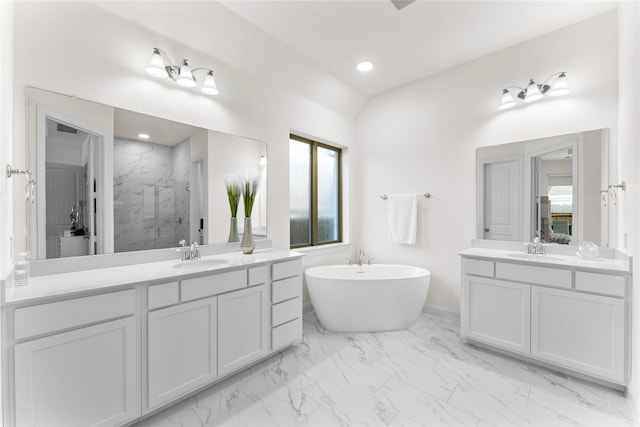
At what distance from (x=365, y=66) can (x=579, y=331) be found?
3003mm

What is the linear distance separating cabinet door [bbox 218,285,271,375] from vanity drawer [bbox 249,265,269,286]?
0.04m

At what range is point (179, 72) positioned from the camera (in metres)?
2.21

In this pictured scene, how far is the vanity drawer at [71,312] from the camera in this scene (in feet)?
4.14

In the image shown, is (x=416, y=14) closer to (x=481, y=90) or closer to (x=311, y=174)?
(x=481, y=90)

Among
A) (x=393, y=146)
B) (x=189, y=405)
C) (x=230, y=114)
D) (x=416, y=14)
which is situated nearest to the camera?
(x=189, y=405)

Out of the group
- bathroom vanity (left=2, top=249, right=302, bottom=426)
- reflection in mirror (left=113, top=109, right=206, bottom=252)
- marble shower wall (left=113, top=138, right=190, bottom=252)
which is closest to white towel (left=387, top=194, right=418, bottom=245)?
bathroom vanity (left=2, top=249, right=302, bottom=426)

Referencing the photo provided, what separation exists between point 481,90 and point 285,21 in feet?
6.91

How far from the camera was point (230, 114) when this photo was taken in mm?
2682

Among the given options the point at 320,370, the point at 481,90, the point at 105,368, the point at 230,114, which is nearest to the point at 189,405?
the point at 105,368

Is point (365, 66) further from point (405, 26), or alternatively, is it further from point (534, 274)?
point (534, 274)

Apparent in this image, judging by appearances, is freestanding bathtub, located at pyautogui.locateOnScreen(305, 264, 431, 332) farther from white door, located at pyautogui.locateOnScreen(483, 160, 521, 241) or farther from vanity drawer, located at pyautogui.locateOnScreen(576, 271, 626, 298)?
vanity drawer, located at pyautogui.locateOnScreen(576, 271, 626, 298)

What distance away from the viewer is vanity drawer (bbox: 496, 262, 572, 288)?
7.01ft

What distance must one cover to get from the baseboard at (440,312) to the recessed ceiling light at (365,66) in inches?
110

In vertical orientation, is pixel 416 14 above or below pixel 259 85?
above
